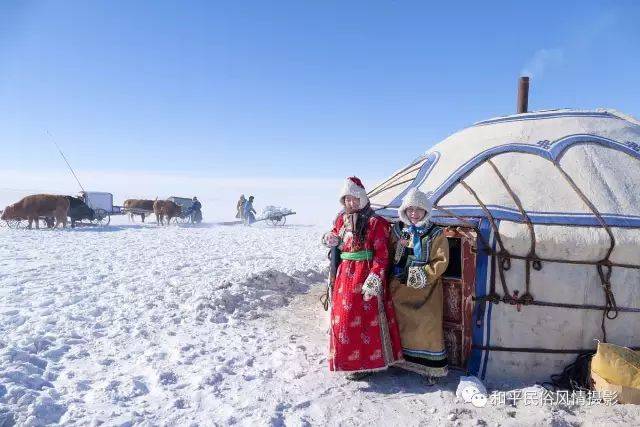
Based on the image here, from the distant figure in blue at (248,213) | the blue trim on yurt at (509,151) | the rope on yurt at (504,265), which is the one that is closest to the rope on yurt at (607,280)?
the blue trim on yurt at (509,151)

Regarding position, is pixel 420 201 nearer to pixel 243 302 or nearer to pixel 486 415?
pixel 486 415

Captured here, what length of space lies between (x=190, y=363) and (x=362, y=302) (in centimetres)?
164

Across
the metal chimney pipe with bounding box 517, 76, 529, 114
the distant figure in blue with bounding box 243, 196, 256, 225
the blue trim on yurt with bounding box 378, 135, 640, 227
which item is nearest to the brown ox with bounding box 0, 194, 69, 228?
the distant figure in blue with bounding box 243, 196, 256, 225

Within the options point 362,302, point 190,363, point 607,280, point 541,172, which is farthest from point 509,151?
point 190,363

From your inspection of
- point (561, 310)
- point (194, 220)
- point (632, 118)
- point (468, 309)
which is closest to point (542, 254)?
point (561, 310)

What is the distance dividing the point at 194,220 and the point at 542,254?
21316 mm

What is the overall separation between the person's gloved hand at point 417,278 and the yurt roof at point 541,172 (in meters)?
0.76

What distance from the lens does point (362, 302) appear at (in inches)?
136

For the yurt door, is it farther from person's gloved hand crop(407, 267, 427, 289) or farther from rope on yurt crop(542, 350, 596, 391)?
rope on yurt crop(542, 350, 596, 391)

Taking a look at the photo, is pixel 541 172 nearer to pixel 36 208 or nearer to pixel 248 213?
pixel 36 208

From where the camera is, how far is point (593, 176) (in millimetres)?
3982

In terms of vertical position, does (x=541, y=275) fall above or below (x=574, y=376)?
above

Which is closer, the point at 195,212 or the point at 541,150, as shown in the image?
the point at 541,150

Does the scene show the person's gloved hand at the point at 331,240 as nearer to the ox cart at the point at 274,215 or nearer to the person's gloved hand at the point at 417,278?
the person's gloved hand at the point at 417,278
